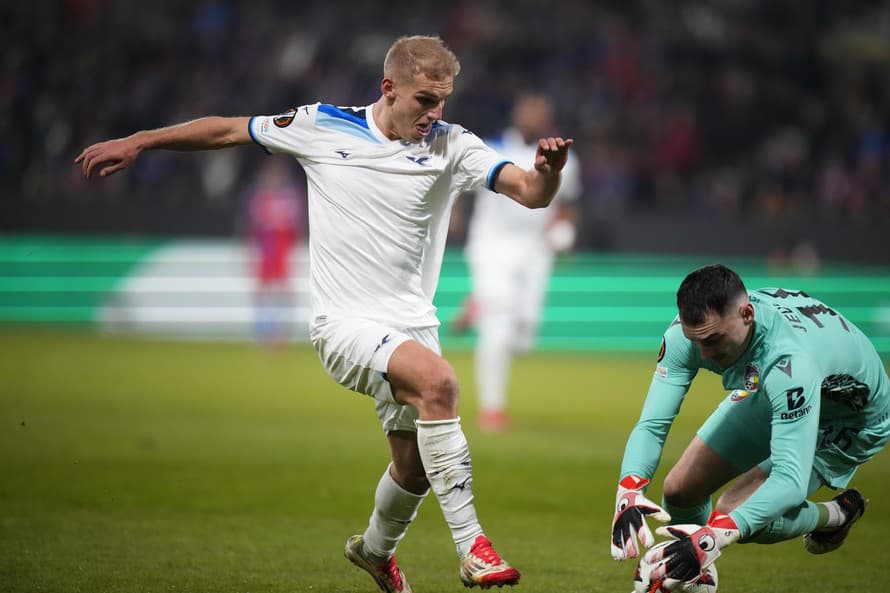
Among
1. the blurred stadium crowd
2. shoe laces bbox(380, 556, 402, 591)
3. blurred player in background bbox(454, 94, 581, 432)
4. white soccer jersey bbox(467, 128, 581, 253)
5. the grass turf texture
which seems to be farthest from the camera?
the blurred stadium crowd

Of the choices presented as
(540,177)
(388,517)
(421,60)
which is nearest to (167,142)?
(421,60)

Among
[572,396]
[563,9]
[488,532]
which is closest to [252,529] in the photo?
[488,532]

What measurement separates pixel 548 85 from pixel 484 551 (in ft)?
56.4

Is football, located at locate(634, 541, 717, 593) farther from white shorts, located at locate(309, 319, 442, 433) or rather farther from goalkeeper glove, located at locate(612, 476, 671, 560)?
white shorts, located at locate(309, 319, 442, 433)

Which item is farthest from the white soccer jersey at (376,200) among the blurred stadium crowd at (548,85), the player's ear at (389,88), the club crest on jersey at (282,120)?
the blurred stadium crowd at (548,85)

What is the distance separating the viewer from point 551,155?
16.0 feet

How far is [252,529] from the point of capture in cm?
682

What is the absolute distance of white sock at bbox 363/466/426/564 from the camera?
5434 mm

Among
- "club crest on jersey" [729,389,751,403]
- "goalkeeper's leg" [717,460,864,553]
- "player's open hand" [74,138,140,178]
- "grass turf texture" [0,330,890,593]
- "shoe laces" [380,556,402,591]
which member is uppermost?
"player's open hand" [74,138,140,178]

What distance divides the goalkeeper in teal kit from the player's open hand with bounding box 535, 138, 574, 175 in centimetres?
71

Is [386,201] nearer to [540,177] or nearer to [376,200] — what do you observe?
[376,200]

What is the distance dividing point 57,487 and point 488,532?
295 centimetres

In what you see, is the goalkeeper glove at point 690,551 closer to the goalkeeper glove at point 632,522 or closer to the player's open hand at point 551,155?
the goalkeeper glove at point 632,522

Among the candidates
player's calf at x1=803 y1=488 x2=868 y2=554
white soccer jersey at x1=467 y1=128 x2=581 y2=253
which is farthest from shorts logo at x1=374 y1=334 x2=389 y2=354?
white soccer jersey at x1=467 y1=128 x2=581 y2=253
